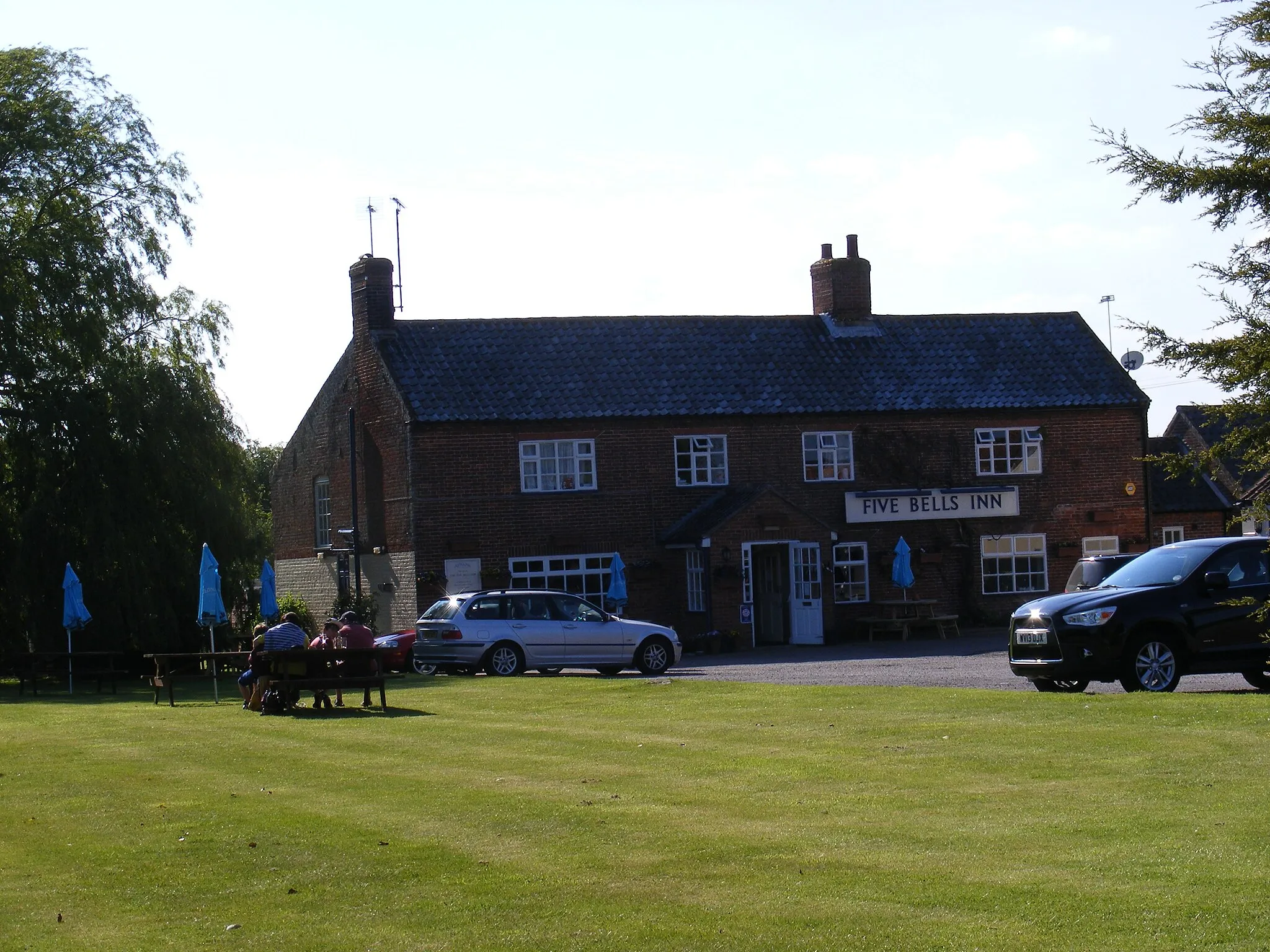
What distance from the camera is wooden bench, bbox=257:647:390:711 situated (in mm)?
20438

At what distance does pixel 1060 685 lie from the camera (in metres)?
19.9

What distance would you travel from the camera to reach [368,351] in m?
39.3

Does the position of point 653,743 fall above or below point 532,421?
below

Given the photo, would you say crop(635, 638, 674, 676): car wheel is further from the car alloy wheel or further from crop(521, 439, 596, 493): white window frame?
the car alloy wheel

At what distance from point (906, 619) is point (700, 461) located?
20.0ft

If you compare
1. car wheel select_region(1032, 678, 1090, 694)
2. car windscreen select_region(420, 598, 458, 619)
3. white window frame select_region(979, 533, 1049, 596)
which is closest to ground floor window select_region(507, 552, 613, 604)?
car windscreen select_region(420, 598, 458, 619)

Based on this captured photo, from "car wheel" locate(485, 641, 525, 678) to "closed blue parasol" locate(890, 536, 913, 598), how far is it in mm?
13409

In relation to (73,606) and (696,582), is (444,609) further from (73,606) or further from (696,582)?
(696,582)

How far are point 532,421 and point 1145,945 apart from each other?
3148 centimetres

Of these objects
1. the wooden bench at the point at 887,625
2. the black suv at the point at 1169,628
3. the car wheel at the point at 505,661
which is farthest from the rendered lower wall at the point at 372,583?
the black suv at the point at 1169,628

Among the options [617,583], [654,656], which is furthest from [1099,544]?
[654,656]

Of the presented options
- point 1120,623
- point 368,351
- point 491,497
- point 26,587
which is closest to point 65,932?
point 1120,623

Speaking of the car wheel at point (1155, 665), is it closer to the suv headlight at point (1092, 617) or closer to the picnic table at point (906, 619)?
the suv headlight at point (1092, 617)

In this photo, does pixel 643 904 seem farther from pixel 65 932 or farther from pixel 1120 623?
pixel 1120 623
